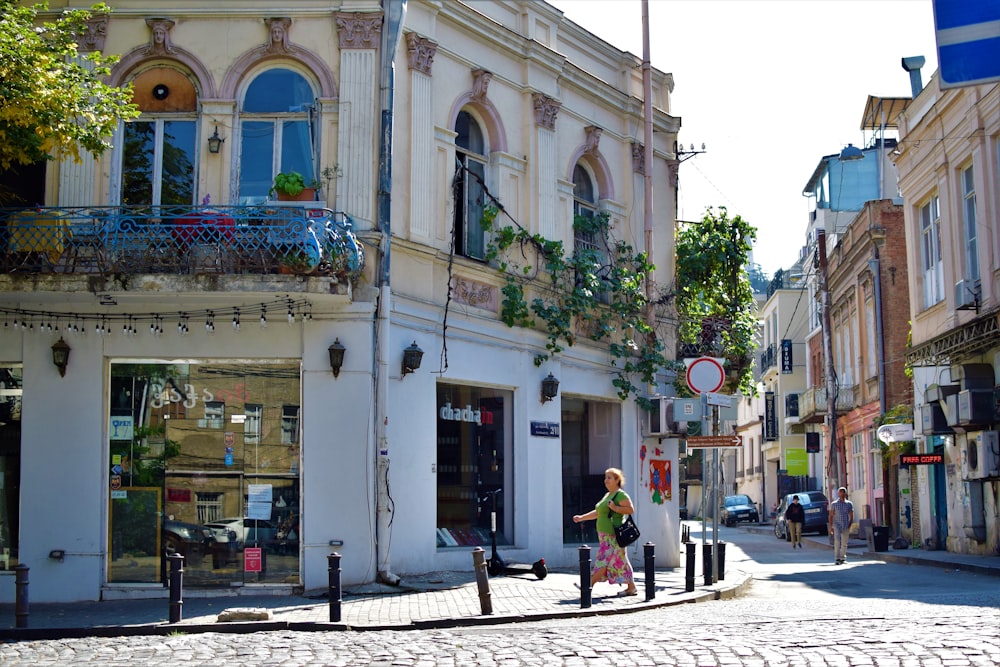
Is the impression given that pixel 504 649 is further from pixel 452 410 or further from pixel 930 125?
pixel 930 125

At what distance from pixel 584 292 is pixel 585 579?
23.7 ft

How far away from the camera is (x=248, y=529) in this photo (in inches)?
633

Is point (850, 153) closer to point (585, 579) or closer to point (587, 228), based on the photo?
point (587, 228)

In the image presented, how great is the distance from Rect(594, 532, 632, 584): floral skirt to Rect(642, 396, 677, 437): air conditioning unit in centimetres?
659

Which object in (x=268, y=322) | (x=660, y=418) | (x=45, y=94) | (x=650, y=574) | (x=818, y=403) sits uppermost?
(x=45, y=94)

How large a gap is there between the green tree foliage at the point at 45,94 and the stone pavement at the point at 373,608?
17.9 ft

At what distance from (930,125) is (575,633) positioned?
67.4 feet

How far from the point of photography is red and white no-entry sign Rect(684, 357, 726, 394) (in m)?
17.2

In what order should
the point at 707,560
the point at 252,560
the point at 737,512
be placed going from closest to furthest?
1. the point at 252,560
2. the point at 707,560
3. the point at 737,512

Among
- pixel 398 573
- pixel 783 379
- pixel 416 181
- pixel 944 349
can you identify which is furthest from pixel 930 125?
pixel 783 379

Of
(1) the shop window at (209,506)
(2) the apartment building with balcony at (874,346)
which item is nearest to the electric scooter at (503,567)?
(1) the shop window at (209,506)

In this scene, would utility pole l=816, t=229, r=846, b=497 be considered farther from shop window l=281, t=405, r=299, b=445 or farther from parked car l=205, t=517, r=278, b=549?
parked car l=205, t=517, r=278, b=549

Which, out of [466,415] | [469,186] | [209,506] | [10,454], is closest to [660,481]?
[466,415]

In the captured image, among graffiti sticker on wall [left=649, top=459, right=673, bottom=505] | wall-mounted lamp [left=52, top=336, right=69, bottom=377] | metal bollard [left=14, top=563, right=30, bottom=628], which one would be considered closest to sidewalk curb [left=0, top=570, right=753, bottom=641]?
metal bollard [left=14, top=563, right=30, bottom=628]
